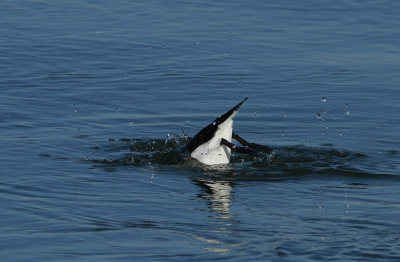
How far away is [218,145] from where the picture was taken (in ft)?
40.4

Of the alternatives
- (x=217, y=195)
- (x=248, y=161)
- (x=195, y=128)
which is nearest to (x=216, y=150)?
(x=248, y=161)

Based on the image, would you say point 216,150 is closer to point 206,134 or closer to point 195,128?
point 206,134

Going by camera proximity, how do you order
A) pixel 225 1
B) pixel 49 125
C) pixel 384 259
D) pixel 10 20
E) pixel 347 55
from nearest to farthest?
pixel 384 259
pixel 49 125
pixel 347 55
pixel 10 20
pixel 225 1

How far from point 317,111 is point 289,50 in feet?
12.2

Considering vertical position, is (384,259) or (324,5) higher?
(324,5)

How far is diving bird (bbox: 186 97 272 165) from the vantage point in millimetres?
12109

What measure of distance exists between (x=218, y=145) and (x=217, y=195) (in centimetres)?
133

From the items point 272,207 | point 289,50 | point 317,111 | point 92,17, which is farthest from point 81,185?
point 92,17

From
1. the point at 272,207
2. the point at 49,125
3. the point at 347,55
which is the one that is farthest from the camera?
the point at 347,55

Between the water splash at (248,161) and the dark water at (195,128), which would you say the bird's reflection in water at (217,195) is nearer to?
the dark water at (195,128)

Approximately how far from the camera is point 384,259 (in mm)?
8477

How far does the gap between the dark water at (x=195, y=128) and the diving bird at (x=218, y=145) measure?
0.16m

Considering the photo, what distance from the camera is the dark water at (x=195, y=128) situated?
9320mm

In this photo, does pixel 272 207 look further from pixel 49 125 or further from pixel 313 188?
pixel 49 125
